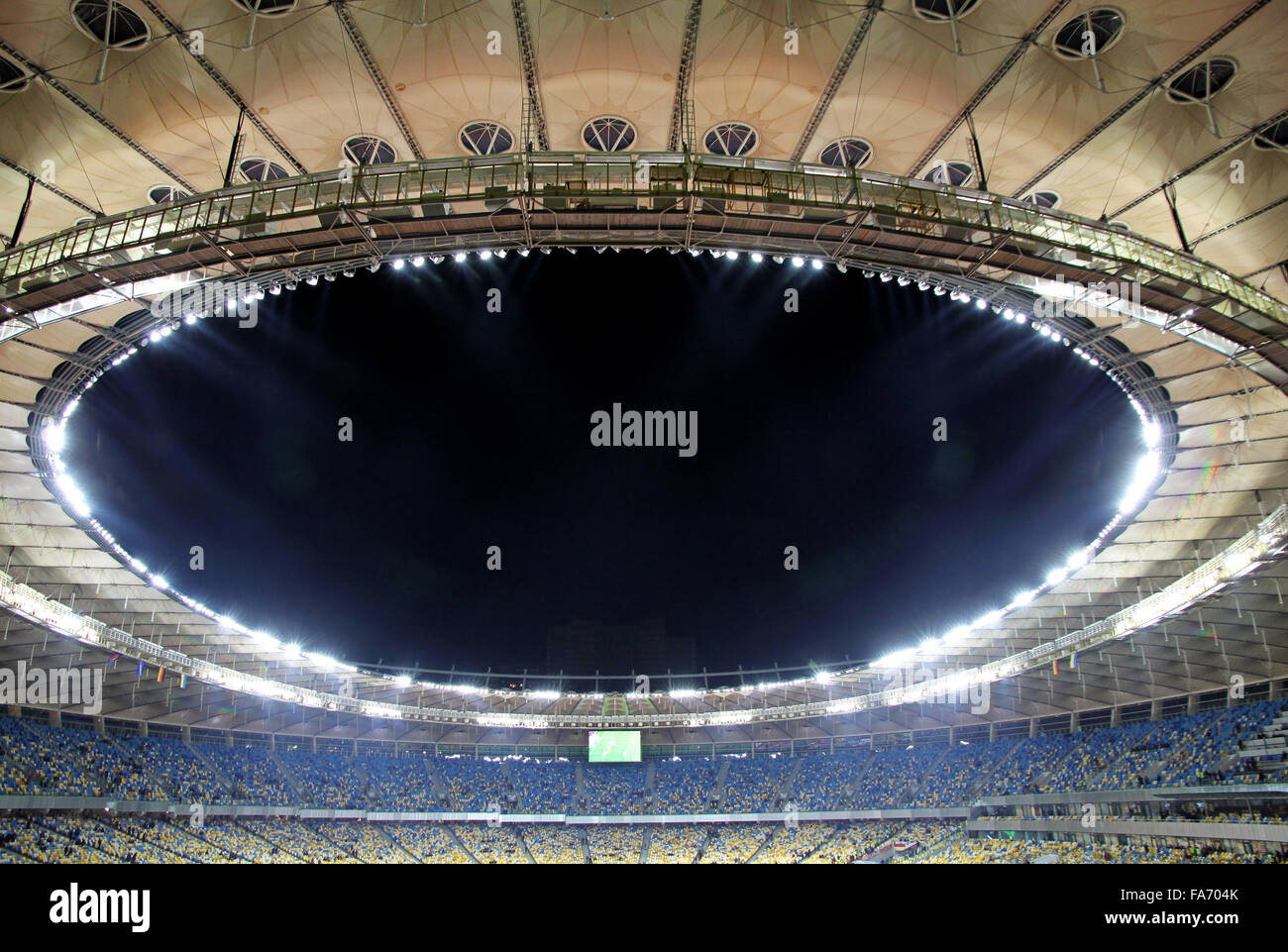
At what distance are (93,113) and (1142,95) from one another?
19.7 metres

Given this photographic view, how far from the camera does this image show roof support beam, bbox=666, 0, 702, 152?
1237 centimetres

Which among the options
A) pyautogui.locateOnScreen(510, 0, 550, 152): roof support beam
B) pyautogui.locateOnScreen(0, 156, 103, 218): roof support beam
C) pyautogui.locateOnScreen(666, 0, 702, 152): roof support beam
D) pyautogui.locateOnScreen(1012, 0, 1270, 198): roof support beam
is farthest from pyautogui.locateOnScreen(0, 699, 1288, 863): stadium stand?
pyautogui.locateOnScreen(510, 0, 550, 152): roof support beam

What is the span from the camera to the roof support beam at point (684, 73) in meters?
12.4

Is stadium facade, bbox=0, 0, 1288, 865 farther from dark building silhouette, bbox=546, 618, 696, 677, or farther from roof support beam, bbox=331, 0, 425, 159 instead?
dark building silhouette, bbox=546, 618, 696, 677

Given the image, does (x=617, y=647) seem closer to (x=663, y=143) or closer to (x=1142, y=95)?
(x=663, y=143)

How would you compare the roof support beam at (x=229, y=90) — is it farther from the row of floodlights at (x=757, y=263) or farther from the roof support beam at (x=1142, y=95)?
the roof support beam at (x=1142, y=95)

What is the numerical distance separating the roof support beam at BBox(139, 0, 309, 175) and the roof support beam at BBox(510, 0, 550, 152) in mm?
4531

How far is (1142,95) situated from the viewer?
1357 centimetres

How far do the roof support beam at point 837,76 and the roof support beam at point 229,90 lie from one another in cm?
983

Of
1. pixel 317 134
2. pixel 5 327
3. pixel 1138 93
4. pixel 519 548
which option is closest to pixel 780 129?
pixel 1138 93

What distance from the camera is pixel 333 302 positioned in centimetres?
2330

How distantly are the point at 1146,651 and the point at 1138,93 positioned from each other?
118ft
